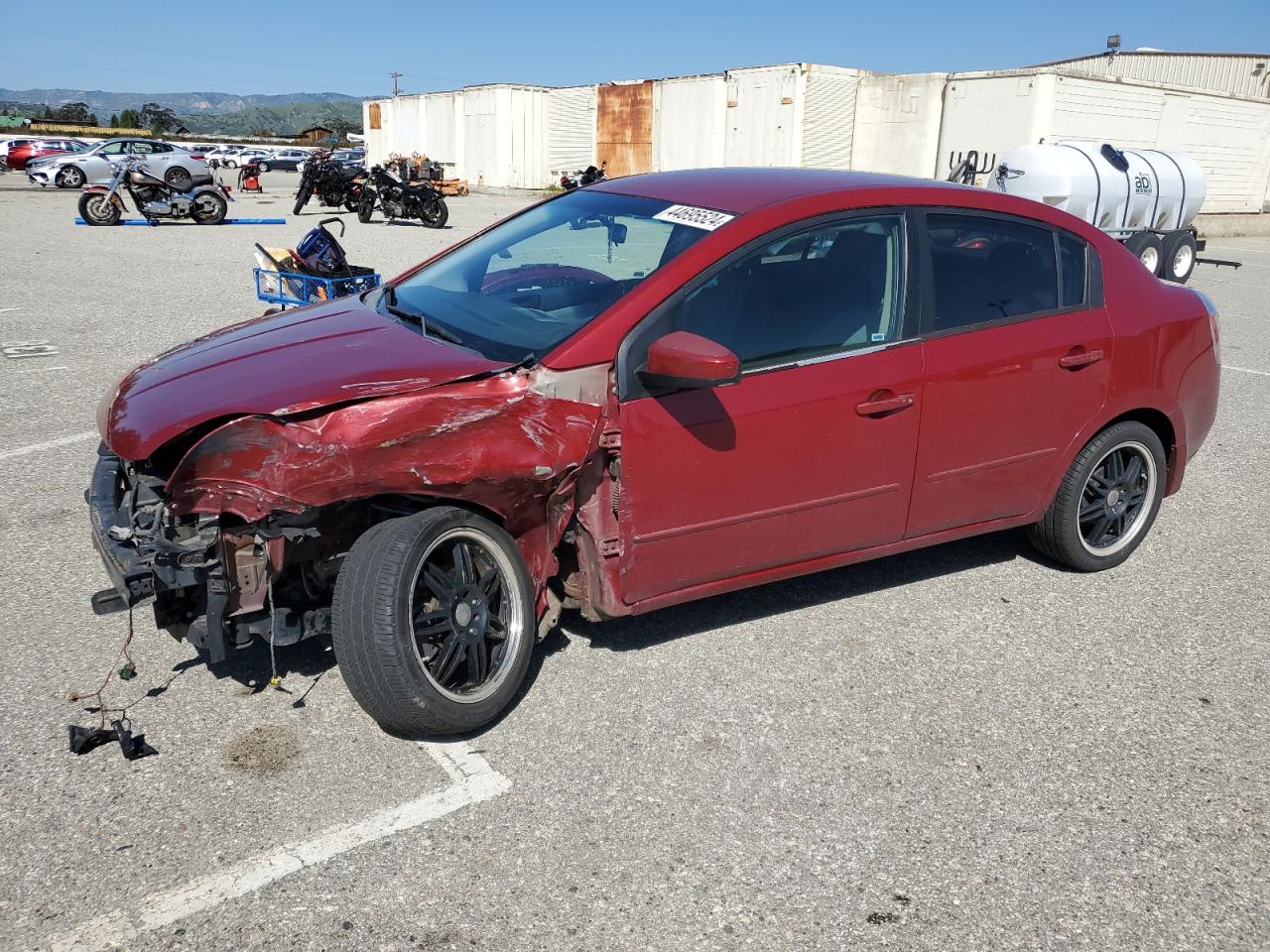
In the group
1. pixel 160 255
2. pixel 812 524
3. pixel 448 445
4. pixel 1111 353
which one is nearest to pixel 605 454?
pixel 448 445

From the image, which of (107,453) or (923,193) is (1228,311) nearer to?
(923,193)

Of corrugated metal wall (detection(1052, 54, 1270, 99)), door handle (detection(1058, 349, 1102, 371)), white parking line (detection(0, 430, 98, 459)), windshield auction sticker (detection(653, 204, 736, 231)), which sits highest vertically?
corrugated metal wall (detection(1052, 54, 1270, 99))

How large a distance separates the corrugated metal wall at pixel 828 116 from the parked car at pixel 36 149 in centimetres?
2564

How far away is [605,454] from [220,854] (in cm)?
156

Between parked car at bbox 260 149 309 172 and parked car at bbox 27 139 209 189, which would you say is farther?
parked car at bbox 260 149 309 172

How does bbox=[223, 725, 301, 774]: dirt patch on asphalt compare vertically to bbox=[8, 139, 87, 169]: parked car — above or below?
below

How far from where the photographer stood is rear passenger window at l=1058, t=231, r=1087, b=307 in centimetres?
426

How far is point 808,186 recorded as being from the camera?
3883 mm

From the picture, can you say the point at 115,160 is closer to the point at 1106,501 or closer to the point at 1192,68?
the point at 1106,501

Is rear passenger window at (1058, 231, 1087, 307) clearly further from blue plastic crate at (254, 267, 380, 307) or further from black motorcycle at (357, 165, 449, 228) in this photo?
black motorcycle at (357, 165, 449, 228)

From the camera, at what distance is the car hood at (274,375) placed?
3.05m

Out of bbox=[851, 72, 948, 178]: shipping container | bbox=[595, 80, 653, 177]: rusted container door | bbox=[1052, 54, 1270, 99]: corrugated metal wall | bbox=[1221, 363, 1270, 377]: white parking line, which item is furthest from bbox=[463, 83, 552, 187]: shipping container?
bbox=[1221, 363, 1270, 377]: white parking line

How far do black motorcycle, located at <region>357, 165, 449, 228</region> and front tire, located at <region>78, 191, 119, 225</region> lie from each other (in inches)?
190

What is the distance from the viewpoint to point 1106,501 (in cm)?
459
